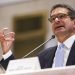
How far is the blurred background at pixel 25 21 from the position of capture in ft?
23.0

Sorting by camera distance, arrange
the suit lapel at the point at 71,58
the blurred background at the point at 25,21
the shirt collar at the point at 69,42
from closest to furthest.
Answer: the suit lapel at the point at 71,58
the shirt collar at the point at 69,42
the blurred background at the point at 25,21

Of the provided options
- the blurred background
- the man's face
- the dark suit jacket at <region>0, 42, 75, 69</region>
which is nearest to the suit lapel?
the dark suit jacket at <region>0, 42, 75, 69</region>

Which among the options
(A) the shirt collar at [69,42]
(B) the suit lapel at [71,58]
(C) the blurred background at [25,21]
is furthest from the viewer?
(C) the blurred background at [25,21]

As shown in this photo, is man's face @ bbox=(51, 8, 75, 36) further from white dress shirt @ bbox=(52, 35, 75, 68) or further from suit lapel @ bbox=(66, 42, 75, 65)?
suit lapel @ bbox=(66, 42, 75, 65)

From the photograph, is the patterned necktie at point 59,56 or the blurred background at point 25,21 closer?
the patterned necktie at point 59,56

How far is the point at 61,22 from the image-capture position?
2.62 m

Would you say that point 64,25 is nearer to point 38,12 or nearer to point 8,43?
point 8,43

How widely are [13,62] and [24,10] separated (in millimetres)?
5041

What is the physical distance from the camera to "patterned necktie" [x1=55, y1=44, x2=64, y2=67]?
8.00 feet

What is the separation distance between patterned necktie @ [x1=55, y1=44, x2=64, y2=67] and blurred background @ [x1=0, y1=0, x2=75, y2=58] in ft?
14.2

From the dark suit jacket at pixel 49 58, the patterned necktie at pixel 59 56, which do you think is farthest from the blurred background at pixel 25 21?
the patterned necktie at pixel 59 56

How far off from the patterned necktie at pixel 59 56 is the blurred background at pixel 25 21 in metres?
4.31

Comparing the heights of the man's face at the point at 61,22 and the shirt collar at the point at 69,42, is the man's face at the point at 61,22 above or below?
above

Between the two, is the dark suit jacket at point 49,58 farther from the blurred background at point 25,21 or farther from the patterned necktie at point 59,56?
the blurred background at point 25,21
